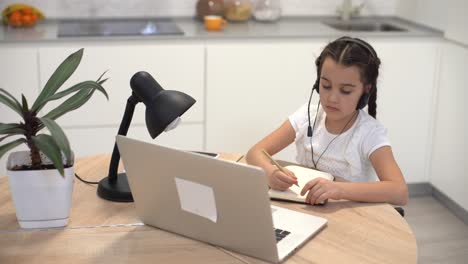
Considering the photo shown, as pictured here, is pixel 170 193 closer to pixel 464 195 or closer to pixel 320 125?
pixel 320 125

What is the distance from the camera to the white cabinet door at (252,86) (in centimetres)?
336

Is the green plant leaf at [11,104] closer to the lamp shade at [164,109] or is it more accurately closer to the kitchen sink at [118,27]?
the lamp shade at [164,109]

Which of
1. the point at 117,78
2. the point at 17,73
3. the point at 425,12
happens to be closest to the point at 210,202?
the point at 117,78

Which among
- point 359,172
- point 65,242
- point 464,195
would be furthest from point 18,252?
point 464,195

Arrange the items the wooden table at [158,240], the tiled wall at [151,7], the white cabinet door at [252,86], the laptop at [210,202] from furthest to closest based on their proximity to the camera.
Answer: the tiled wall at [151,7] → the white cabinet door at [252,86] → the wooden table at [158,240] → the laptop at [210,202]

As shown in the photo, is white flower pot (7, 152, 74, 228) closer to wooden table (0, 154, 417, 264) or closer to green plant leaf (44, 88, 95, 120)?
wooden table (0, 154, 417, 264)

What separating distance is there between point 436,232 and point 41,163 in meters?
2.21

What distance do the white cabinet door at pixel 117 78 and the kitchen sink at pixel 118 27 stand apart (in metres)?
0.12

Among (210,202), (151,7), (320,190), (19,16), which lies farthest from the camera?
(151,7)

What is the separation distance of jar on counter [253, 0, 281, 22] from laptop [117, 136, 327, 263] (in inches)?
86.6

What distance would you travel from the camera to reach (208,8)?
374 centimetres

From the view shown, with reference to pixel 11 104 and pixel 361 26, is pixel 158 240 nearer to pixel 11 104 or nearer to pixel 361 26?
pixel 11 104

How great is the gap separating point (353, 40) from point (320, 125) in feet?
1.02

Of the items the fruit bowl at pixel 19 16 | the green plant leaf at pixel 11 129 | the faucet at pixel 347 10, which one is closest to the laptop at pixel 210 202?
the green plant leaf at pixel 11 129
